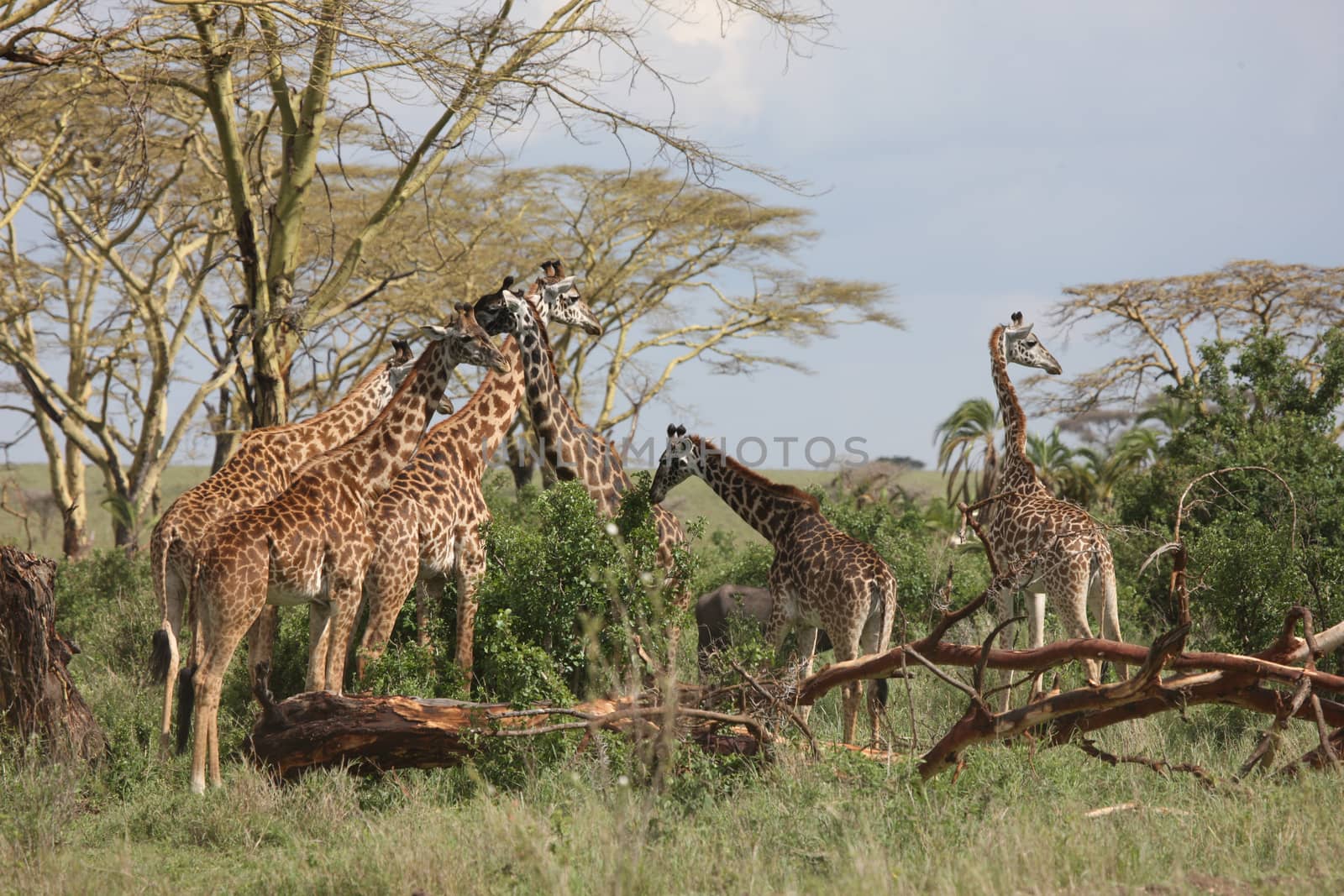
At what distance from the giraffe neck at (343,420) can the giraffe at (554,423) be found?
103 cm

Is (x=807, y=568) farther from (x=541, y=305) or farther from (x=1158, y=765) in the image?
(x=541, y=305)

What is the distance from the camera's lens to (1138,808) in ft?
16.1

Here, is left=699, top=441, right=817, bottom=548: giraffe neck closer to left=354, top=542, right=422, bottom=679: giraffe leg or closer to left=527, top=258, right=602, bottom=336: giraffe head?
left=527, top=258, right=602, bottom=336: giraffe head

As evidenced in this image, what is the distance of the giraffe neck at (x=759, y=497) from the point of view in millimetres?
8000

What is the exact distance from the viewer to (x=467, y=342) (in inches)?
317

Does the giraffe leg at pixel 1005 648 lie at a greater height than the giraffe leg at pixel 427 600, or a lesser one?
lesser

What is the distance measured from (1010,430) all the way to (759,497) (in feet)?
6.83

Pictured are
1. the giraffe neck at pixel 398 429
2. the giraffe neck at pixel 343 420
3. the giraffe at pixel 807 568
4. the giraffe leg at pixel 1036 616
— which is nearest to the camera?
the giraffe at pixel 807 568

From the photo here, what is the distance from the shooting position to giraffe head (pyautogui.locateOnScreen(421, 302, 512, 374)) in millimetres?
8031

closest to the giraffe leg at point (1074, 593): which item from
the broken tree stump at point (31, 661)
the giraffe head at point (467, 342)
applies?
the giraffe head at point (467, 342)

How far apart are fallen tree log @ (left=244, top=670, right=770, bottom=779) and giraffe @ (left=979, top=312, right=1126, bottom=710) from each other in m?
2.48

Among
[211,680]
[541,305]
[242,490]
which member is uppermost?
[541,305]

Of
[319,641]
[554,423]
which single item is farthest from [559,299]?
[319,641]

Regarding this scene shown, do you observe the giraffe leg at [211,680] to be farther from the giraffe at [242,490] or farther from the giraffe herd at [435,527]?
the giraffe at [242,490]
